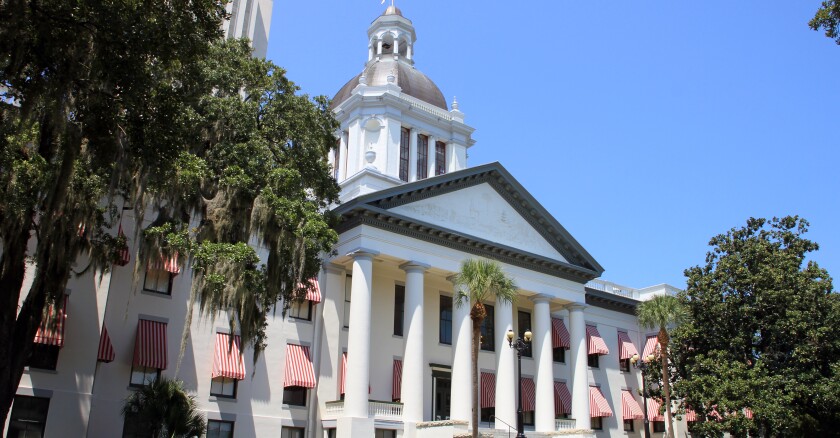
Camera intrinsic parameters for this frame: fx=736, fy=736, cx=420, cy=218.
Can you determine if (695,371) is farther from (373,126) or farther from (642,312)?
(373,126)

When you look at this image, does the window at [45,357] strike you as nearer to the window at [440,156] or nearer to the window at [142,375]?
the window at [142,375]

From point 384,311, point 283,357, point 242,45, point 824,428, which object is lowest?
point 824,428

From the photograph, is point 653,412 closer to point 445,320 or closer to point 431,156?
point 445,320

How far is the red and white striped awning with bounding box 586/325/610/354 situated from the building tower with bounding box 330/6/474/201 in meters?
14.0

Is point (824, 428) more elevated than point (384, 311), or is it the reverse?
point (384, 311)

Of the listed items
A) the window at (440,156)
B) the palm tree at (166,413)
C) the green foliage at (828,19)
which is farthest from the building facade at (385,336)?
the green foliage at (828,19)

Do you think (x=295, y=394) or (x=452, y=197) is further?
(x=452, y=197)

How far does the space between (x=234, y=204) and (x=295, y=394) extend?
12027mm

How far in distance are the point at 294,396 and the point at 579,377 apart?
14.8 meters

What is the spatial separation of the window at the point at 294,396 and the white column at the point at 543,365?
11.6 metres

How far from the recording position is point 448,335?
37.2 metres

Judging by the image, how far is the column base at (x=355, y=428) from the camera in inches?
1136

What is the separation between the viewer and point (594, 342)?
1660 inches

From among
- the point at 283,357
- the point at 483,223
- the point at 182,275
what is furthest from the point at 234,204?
the point at 483,223
